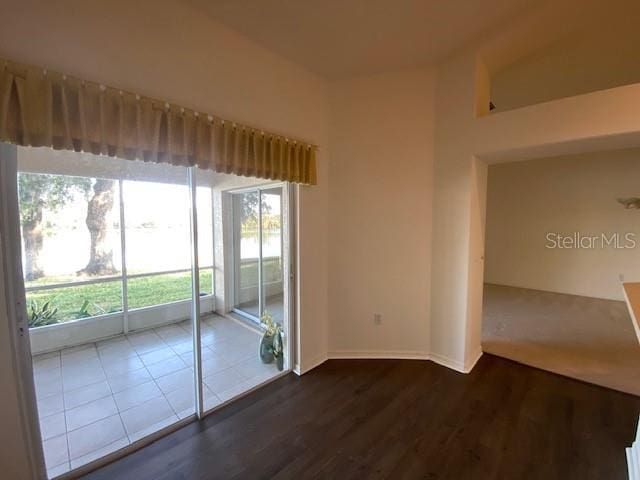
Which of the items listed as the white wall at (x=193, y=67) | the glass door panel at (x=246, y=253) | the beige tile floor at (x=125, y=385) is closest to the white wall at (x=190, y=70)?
the white wall at (x=193, y=67)

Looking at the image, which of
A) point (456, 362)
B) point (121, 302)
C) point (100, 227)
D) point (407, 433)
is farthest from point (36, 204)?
point (456, 362)

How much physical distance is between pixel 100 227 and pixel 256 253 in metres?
1.88

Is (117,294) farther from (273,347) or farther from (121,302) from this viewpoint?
(273,347)

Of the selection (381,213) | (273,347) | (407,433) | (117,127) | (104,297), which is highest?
(117,127)

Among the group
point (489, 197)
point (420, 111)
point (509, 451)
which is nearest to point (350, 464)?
point (509, 451)

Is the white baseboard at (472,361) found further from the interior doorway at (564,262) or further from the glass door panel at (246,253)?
the glass door panel at (246,253)

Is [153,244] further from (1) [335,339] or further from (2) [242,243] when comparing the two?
(1) [335,339]

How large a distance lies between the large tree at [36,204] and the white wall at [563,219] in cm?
755

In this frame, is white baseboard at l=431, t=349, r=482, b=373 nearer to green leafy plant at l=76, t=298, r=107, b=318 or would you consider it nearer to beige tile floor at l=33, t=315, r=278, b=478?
beige tile floor at l=33, t=315, r=278, b=478

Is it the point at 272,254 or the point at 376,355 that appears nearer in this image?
the point at 376,355

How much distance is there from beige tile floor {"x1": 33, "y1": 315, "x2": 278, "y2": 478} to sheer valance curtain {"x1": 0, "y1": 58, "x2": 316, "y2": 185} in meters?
1.85

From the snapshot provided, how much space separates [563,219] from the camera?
18.4ft

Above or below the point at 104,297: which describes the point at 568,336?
below

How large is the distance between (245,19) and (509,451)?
356 centimetres
